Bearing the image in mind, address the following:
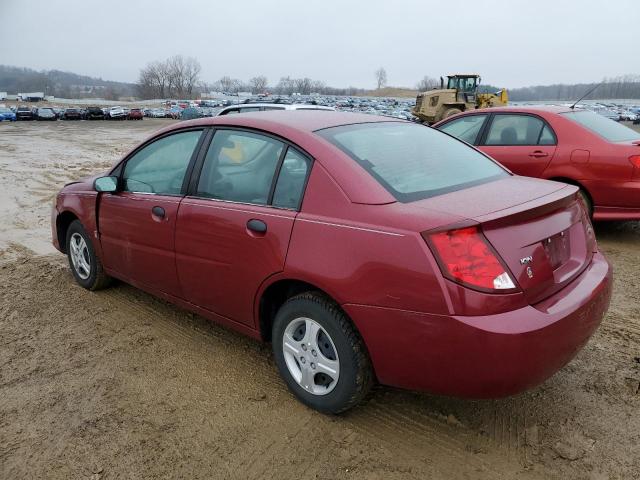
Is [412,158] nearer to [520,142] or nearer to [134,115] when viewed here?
[520,142]

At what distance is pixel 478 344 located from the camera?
6.87ft

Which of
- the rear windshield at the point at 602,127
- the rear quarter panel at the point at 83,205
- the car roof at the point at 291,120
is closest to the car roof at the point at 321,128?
the car roof at the point at 291,120

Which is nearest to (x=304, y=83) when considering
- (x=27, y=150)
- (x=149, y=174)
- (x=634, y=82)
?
(x=634, y=82)

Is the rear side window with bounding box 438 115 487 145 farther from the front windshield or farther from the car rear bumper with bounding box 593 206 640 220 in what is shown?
the front windshield

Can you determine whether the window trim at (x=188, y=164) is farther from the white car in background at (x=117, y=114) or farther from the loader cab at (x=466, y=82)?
the white car in background at (x=117, y=114)

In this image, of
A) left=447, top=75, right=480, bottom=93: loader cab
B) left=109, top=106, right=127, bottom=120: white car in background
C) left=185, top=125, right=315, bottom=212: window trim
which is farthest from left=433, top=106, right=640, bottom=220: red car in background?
left=109, top=106, right=127, bottom=120: white car in background

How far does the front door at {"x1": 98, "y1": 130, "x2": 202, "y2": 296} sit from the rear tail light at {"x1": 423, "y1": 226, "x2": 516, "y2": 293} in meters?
1.84

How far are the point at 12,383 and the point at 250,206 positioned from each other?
1832 millimetres

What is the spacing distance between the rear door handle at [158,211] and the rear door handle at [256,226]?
87cm

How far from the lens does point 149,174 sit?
12.1ft

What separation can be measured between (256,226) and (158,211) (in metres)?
0.99

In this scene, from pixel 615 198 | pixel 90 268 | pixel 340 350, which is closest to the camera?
pixel 340 350

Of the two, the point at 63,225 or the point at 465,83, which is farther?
the point at 465,83

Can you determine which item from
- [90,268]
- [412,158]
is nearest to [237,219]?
[412,158]
